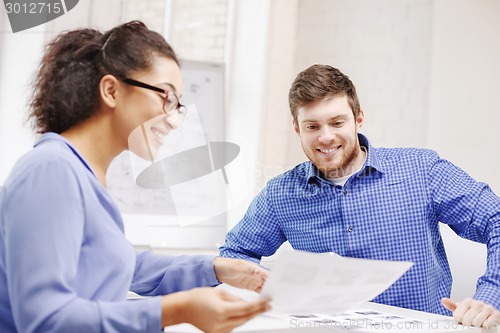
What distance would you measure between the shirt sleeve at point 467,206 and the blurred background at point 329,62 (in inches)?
61.1

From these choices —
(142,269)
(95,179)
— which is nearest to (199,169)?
(142,269)

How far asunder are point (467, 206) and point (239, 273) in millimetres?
812

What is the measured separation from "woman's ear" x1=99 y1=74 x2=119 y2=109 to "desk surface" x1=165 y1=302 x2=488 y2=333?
1.37ft

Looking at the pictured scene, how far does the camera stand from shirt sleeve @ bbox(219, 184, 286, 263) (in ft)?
6.29

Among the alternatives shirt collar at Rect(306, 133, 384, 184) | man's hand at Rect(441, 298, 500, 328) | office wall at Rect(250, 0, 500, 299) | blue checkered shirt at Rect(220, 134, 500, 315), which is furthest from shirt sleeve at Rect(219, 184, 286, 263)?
office wall at Rect(250, 0, 500, 299)

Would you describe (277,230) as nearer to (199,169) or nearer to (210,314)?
(210,314)

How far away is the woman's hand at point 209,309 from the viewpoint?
0.82m

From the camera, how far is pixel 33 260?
31.0 inches

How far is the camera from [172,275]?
1258 millimetres

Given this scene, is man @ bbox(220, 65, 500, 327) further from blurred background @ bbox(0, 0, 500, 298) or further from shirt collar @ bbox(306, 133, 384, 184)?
blurred background @ bbox(0, 0, 500, 298)

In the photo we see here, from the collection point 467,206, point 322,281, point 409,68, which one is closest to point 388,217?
point 467,206

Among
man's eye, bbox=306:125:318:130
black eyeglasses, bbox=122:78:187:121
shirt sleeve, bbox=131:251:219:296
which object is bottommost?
shirt sleeve, bbox=131:251:219:296

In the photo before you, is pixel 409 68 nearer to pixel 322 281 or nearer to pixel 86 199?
pixel 322 281

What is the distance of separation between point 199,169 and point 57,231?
2.43m
